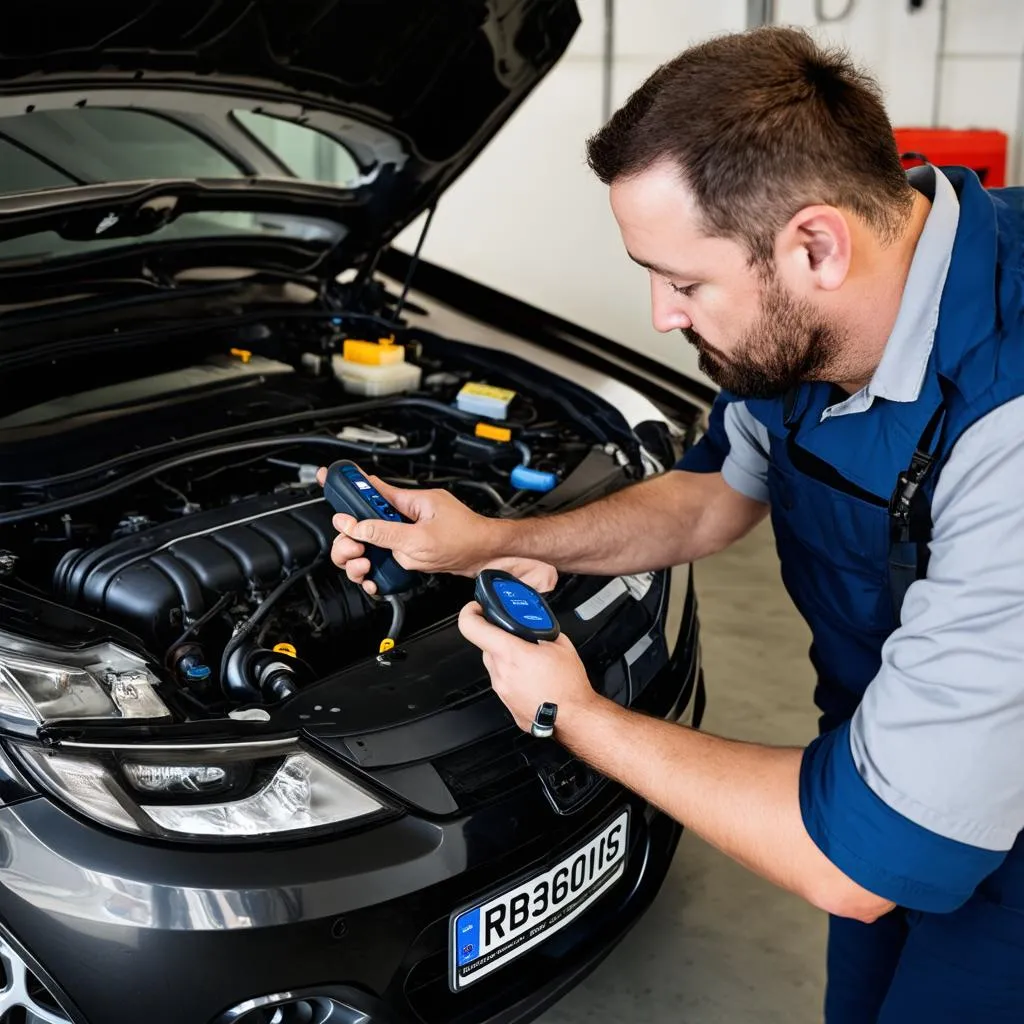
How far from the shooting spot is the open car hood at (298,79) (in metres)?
1.67

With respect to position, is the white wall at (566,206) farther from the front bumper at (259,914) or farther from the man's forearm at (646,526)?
the front bumper at (259,914)

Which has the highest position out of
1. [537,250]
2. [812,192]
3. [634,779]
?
[812,192]

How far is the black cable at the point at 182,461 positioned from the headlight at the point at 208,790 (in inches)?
18.2

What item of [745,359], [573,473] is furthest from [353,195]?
[745,359]

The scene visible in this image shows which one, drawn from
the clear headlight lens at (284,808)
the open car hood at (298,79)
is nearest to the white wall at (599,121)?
the open car hood at (298,79)

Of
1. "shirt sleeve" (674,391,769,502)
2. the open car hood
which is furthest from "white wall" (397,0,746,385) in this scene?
"shirt sleeve" (674,391,769,502)

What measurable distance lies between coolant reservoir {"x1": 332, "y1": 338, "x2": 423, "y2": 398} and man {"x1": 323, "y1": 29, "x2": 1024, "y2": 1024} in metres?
0.97

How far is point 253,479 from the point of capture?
1870 mm

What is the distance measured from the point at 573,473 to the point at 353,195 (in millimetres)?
772

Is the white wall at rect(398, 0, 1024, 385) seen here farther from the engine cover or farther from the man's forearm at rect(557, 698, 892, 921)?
the man's forearm at rect(557, 698, 892, 921)

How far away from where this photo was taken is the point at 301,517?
63.9 inches

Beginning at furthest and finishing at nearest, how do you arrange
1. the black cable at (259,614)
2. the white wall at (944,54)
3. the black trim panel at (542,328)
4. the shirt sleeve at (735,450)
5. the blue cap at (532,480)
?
the white wall at (944,54)
the black trim panel at (542,328)
the blue cap at (532,480)
the shirt sleeve at (735,450)
the black cable at (259,614)

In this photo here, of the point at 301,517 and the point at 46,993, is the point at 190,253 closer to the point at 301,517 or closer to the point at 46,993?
the point at 301,517

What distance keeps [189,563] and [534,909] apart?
0.58 meters
